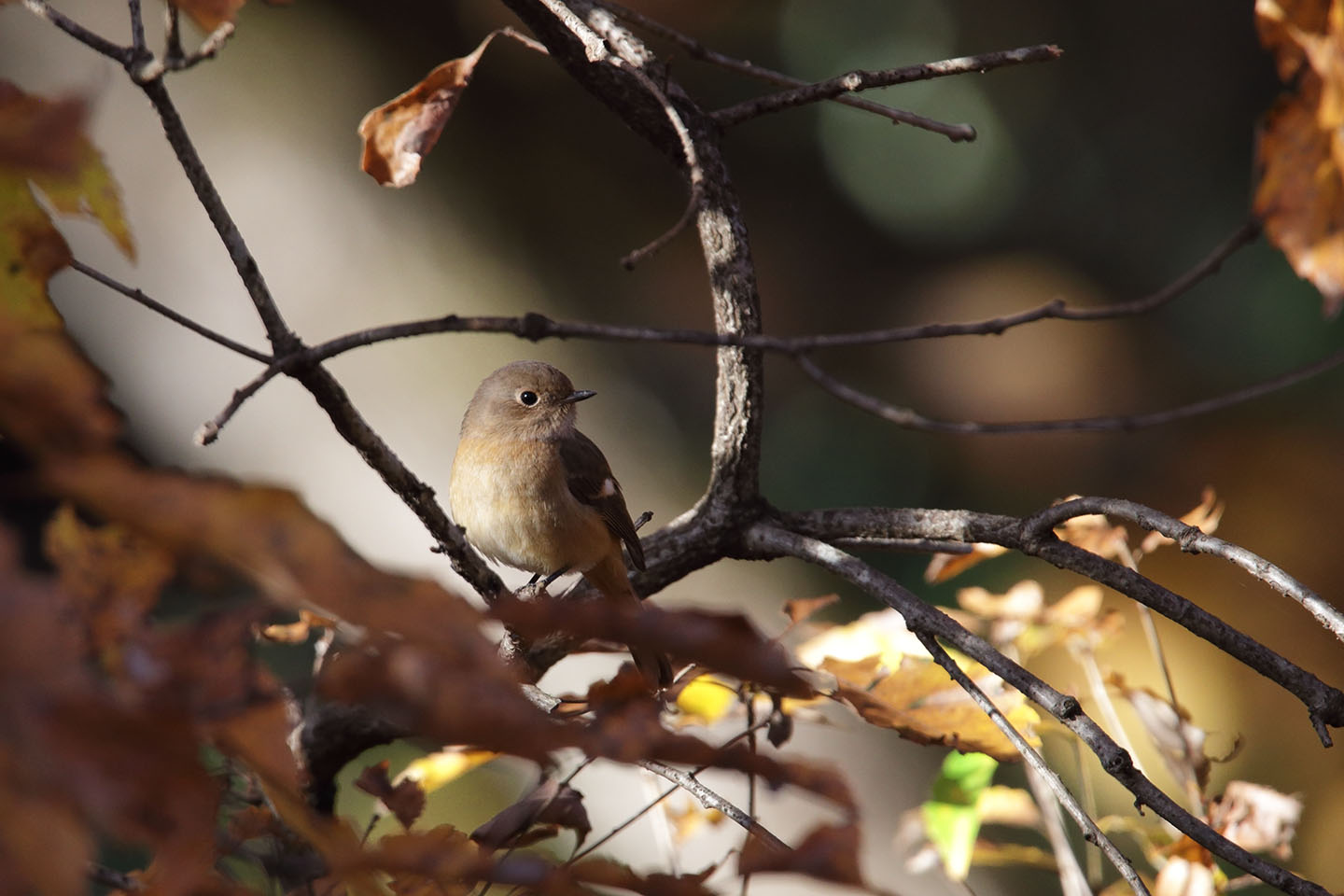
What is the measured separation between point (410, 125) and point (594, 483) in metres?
0.94

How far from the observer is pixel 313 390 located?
930 millimetres

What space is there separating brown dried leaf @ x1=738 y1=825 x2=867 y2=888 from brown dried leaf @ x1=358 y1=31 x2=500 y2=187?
2.89ft

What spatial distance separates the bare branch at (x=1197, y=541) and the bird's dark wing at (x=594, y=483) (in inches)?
36.4

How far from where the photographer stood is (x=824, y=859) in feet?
1.66

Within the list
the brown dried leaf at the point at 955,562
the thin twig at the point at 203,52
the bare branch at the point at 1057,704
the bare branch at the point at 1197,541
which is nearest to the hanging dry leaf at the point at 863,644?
the brown dried leaf at the point at 955,562

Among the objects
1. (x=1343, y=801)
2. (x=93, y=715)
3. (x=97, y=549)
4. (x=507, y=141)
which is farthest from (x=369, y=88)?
(x=1343, y=801)

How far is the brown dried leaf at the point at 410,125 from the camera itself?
1198 mm

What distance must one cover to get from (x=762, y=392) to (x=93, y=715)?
3.30ft

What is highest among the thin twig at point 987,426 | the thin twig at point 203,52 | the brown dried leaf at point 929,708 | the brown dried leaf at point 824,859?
the thin twig at point 203,52

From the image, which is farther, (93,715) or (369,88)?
(369,88)

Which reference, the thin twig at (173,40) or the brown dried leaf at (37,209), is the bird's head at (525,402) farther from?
the thin twig at (173,40)

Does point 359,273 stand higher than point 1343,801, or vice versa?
point 359,273

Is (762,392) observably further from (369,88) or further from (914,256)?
(914,256)

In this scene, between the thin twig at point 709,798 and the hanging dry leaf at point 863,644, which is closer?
the thin twig at point 709,798
